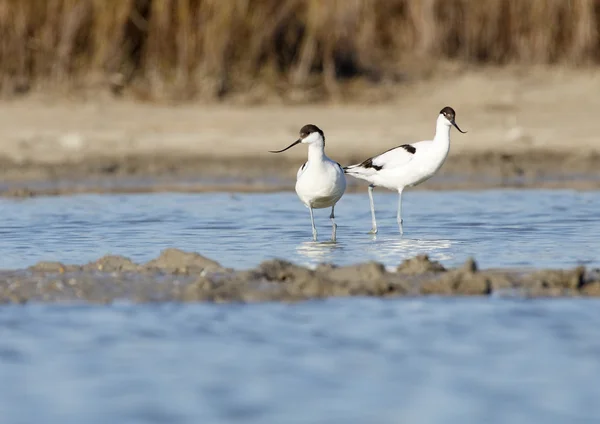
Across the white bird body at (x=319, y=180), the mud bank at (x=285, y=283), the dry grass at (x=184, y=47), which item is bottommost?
the mud bank at (x=285, y=283)

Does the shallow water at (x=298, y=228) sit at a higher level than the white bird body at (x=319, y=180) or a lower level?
lower

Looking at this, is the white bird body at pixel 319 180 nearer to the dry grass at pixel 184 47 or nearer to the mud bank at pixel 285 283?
the mud bank at pixel 285 283

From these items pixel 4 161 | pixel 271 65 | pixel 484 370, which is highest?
pixel 271 65

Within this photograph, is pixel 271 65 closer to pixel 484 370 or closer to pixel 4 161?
pixel 4 161

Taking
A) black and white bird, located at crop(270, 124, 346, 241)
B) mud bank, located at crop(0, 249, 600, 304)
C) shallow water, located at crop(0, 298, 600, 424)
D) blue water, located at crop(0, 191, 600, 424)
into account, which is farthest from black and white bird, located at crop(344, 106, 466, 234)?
shallow water, located at crop(0, 298, 600, 424)

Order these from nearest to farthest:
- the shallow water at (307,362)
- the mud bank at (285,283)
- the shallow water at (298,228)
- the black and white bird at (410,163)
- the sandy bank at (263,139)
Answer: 1. the shallow water at (307,362)
2. the mud bank at (285,283)
3. the shallow water at (298,228)
4. the black and white bird at (410,163)
5. the sandy bank at (263,139)

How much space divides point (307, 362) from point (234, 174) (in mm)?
9065

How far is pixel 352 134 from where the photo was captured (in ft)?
51.7

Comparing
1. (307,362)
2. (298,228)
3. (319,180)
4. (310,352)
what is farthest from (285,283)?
(298,228)

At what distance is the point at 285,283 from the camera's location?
729 cm

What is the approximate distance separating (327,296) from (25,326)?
161cm

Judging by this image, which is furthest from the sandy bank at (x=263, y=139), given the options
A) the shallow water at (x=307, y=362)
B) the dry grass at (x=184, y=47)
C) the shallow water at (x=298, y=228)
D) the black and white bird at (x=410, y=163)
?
the shallow water at (x=307, y=362)

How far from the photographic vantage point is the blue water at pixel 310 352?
4965 millimetres

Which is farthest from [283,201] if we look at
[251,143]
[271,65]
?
[271,65]
